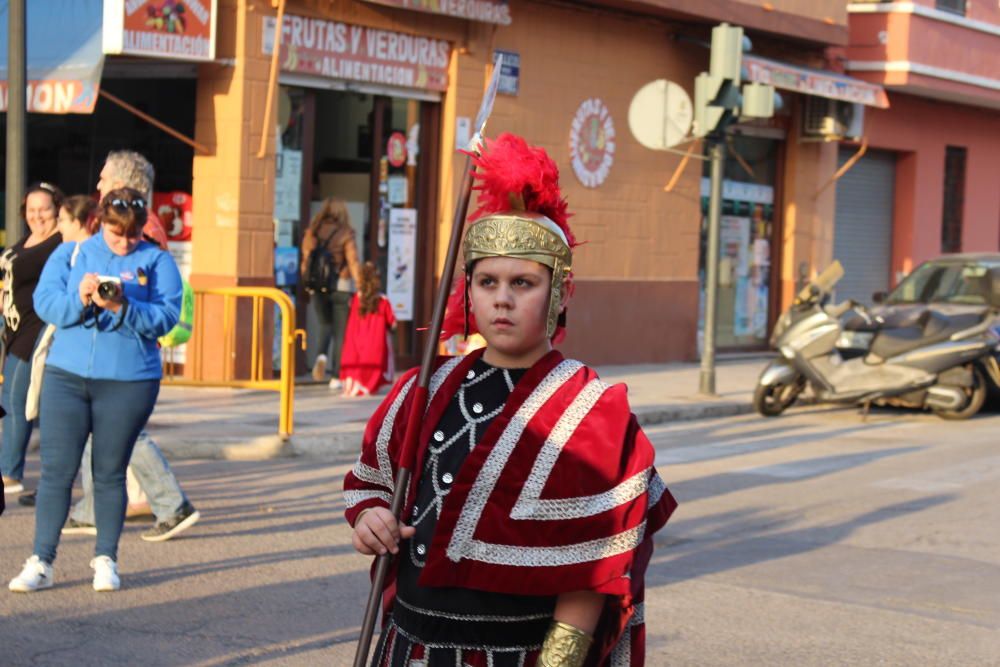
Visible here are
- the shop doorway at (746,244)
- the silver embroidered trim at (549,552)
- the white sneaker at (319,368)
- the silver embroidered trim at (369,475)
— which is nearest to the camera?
the silver embroidered trim at (549,552)

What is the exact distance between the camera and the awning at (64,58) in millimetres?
13742

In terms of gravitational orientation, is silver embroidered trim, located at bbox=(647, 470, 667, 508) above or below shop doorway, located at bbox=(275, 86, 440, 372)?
below

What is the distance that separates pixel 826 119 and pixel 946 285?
232 inches

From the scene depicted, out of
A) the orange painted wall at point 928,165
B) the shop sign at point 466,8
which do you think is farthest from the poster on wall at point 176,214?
the orange painted wall at point 928,165

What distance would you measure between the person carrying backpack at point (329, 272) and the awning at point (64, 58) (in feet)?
8.86

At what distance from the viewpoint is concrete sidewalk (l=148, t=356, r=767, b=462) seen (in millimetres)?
11242

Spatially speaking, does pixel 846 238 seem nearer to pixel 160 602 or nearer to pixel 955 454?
pixel 955 454

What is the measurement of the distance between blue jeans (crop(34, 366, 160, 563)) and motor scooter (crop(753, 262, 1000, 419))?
30.3 feet

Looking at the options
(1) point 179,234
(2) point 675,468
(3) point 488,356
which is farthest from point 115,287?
(1) point 179,234

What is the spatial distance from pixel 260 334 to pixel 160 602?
751cm

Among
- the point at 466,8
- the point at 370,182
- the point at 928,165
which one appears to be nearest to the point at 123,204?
the point at 370,182

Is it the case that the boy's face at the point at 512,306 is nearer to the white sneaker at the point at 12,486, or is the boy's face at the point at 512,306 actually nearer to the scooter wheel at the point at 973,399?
the white sneaker at the point at 12,486

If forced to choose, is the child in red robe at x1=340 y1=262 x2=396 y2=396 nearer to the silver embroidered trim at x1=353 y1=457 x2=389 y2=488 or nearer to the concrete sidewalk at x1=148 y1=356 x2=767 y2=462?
the concrete sidewalk at x1=148 y1=356 x2=767 y2=462

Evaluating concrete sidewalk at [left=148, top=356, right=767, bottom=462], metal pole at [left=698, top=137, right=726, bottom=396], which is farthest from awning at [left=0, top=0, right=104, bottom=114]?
metal pole at [left=698, top=137, right=726, bottom=396]
